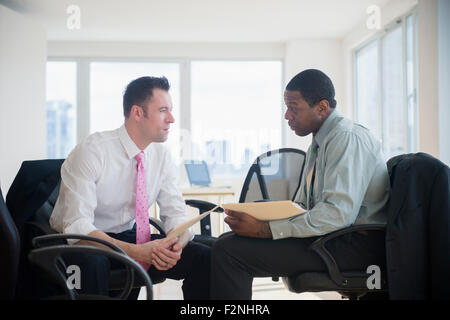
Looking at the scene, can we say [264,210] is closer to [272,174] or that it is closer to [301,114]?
[301,114]

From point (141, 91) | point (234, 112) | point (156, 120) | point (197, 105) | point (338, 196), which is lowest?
point (338, 196)

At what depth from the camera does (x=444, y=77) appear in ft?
12.4

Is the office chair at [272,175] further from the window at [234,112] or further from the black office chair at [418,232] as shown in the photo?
the window at [234,112]

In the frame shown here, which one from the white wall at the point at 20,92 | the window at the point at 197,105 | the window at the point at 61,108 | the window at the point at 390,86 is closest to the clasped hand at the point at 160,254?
the window at the point at 390,86

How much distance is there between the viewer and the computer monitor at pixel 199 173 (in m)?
4.47

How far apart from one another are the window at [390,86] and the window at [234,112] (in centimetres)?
134

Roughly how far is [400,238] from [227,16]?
4454 millimetres

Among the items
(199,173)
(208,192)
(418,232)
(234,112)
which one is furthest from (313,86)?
(234,112)

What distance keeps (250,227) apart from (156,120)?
2.14 feet

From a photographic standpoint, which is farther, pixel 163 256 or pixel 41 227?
pixel 41 227

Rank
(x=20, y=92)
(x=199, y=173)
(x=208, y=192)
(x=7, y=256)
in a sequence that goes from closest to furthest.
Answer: (x=7, y=256) → (x=208, y=192) → (x=199, y=173) → (x=20, y=92)

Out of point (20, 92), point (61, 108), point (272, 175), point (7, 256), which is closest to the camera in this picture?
point (7, 256)

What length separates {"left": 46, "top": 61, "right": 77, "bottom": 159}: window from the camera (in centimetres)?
644
